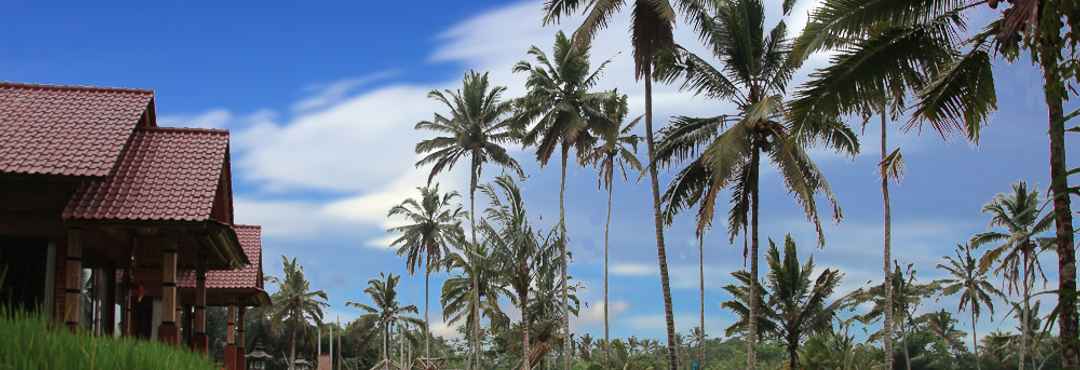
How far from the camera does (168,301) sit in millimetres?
15258

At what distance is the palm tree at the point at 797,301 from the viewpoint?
33656mm

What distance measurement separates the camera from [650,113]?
28703 mm

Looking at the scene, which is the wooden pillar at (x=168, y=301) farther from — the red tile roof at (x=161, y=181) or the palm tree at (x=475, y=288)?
the palm tree at (x=475, y=288)

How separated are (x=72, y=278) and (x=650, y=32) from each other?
16.9m

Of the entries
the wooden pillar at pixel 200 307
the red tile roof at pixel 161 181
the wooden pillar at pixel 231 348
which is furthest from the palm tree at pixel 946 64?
the wooden pillar at pixel 231 348

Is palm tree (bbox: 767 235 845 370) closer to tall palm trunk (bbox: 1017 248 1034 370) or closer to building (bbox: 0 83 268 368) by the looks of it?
tall palm trunk (bbox: 1017 248 1034 370)

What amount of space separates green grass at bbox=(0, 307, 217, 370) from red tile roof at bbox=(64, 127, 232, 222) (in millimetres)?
6223

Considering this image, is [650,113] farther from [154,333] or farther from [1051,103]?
[1051,103]

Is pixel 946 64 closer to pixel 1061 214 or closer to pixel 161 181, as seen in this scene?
pixel 1061 214

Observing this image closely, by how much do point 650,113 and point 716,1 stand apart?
3.45 m

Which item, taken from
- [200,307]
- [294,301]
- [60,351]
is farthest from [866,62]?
[294,301]

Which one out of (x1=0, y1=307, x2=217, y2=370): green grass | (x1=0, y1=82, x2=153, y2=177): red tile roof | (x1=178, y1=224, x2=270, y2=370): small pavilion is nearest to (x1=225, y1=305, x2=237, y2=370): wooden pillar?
(x1=178, y1=224, x2=270, y2=370): small pavilion

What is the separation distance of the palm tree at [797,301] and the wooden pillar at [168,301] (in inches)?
895

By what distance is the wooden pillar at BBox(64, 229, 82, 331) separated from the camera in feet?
47.3
